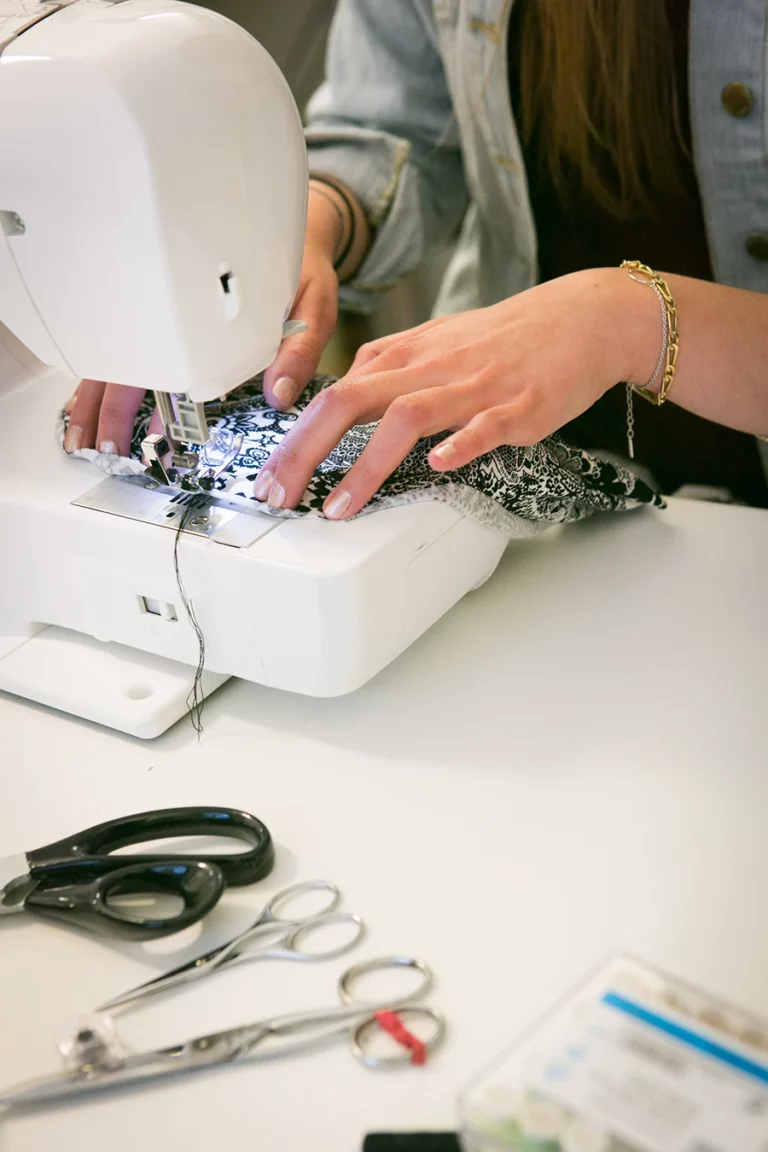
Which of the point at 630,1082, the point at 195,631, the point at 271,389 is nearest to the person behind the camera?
the point at 630,1082

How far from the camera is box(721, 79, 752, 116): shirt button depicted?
3.37 ft

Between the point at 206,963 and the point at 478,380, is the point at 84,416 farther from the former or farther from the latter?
the point at 206,963

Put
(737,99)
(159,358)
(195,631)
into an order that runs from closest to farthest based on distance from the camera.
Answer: (159,358) < (195,631) < (737,99)

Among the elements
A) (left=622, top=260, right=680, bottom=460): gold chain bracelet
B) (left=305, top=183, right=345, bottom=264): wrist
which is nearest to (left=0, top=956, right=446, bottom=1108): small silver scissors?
(left=622, top=260, right=680, bottom=460): gold chain bracelet

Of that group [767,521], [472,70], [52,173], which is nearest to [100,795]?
[52,173]

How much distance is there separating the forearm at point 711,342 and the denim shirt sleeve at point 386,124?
0.46m

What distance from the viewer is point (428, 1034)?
1.82 ft

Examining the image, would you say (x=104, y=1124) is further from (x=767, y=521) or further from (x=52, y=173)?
(x=767, y=521)

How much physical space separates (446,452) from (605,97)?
1.93ft

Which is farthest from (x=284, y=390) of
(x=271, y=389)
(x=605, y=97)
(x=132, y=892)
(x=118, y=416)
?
(x=605, y=97)

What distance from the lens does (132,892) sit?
64cm

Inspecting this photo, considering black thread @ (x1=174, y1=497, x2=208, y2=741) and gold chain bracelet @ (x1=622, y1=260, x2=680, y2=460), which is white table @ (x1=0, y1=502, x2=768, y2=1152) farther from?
gold chain bracelet @ (x1=622, y1=260, x2=680, y2=460)

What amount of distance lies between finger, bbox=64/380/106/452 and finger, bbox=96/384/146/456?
0.01m

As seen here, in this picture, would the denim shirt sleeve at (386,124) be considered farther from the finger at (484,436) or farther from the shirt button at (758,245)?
the finger at (484,436)
